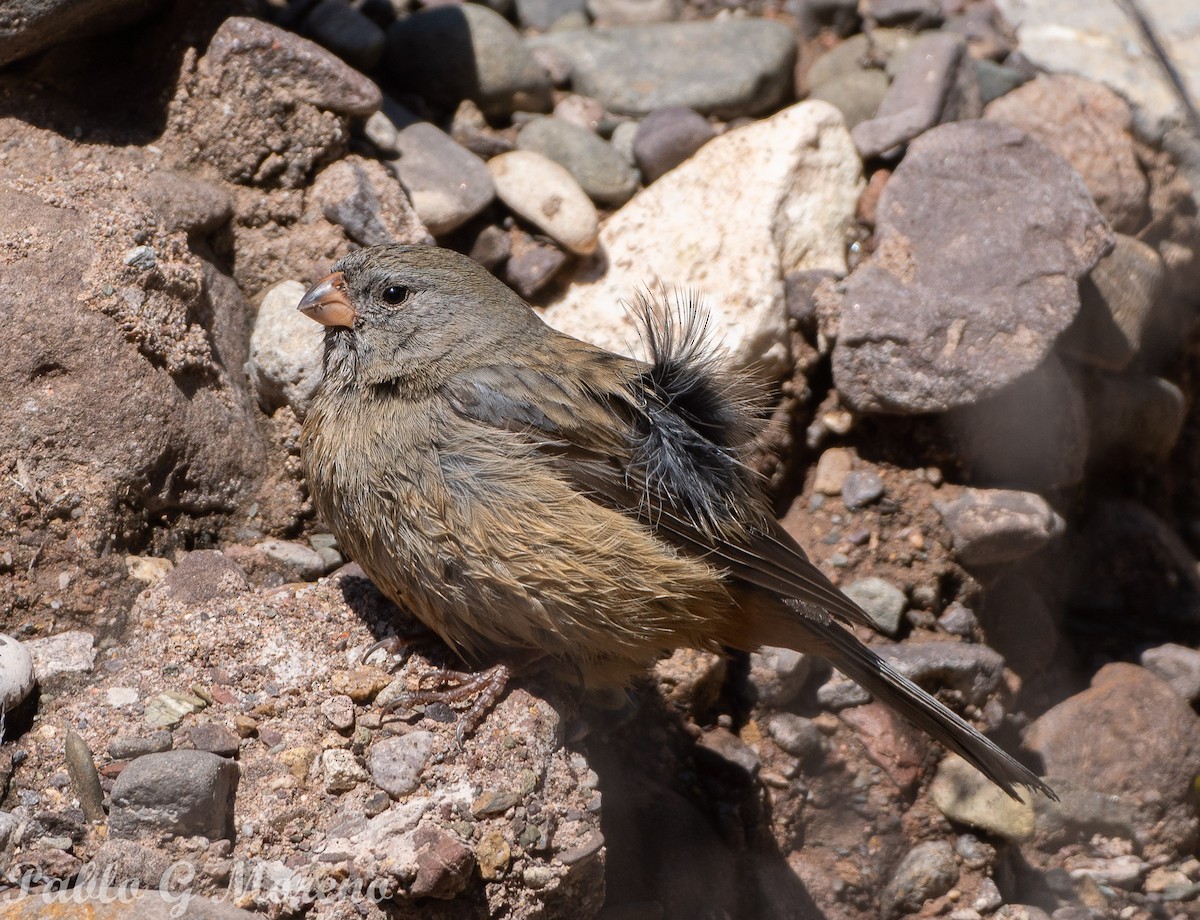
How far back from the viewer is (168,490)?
4.03m

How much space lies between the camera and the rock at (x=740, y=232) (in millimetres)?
4895

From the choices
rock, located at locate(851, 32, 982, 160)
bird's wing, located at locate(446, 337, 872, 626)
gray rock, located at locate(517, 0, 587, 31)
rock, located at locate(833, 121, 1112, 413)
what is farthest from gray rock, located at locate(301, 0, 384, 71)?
rock, located at locate(833, 121, 1112, 413)

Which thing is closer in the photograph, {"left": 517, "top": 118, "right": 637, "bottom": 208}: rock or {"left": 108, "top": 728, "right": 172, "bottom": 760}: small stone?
{"left": 108, "top": 728, "right": 172, "bottom": 760}: small stone

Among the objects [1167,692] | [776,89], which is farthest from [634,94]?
[1167,692]

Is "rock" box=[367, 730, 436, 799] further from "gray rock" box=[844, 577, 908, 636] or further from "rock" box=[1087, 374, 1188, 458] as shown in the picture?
"rock" box=[1087, 374, 1188, 458]

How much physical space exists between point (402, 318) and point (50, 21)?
1.66 metres

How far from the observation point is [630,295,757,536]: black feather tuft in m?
3.81

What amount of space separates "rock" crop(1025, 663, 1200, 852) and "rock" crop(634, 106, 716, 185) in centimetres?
288

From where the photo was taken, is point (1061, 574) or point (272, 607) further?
point (1061, 574)

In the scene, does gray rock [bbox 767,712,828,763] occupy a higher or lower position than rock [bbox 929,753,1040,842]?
higher

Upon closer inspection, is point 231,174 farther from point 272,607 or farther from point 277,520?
point 272,607

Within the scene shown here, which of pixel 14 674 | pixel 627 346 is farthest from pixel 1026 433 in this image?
pixel 14 674

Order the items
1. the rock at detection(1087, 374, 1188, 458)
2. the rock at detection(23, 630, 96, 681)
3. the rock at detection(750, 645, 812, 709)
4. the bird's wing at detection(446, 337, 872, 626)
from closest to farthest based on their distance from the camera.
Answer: the rock at detection(23, 630, 96, 681)
the bird's wing at detection(446, 337, 872, 626)
the rock at detection(750, 645, 812, 709)
the rock at detection(1087, 374, 1188, 458)

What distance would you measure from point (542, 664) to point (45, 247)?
208cm
